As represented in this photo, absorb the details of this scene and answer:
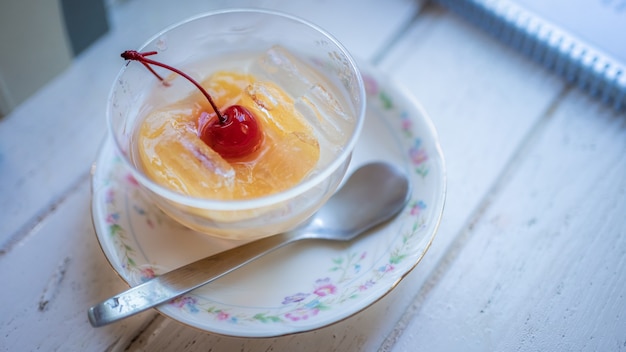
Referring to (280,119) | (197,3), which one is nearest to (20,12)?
(197,3)

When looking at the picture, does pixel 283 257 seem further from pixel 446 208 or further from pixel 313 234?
pixel 446 208

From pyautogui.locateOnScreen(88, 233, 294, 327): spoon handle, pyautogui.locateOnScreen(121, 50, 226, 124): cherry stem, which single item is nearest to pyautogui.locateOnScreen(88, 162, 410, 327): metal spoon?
pyautogui.locateOnScreen(88, 233, 294, 327): spoon handle

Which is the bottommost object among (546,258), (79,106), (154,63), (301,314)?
(546,258)

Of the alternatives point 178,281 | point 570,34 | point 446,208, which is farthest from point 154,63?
point 570,34

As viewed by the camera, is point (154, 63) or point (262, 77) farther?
point (262, 77)

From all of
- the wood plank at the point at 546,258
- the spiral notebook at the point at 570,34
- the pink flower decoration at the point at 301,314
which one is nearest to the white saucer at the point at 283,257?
the pink flower decoration at the point at 301,314

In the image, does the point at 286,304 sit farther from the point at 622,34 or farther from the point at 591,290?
the point at 622,34
